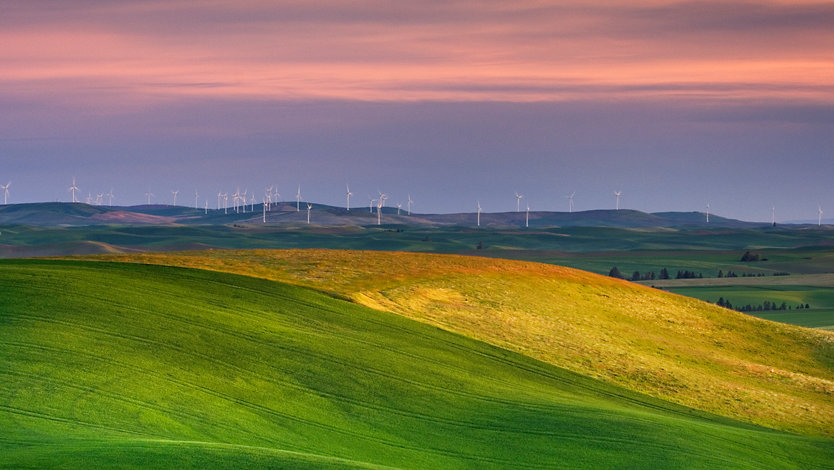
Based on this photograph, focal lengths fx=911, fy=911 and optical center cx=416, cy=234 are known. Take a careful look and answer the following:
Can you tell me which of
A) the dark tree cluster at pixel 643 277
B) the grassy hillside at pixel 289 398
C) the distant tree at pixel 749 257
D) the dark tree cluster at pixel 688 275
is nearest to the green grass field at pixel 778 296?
the dark tree cluster at pixel 643 277

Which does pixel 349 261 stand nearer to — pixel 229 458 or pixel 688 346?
pixel 688 346

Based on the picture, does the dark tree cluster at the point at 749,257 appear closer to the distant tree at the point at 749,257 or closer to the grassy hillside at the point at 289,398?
the distant tree at the point at 749,257

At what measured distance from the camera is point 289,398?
2816 centimetres

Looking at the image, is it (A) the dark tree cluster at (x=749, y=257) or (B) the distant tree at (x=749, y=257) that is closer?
(A) the dark tree cluster at (x=749, y=257)

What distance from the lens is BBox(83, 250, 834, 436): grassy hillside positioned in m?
39.4

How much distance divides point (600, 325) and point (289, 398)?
82.4 ft

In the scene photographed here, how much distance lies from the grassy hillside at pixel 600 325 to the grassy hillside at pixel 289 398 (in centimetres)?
275

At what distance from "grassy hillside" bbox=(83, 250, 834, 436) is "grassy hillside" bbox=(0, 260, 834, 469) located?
2753 millimetres

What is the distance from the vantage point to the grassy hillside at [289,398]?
76.5 feet

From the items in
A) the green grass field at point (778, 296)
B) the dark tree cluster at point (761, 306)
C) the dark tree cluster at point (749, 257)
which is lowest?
the dark tree cluster at point (761, 306)

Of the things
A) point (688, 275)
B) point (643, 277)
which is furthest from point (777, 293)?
point (688, 275)

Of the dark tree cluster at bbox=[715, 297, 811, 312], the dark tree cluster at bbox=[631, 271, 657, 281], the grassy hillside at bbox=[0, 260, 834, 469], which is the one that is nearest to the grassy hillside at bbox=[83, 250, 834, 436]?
the grassy hillside at bbox=[0, 260, 834, 469]

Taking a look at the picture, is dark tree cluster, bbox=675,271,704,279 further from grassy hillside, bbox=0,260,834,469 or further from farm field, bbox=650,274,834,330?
grassy hillside, bbox=0,260,834,469

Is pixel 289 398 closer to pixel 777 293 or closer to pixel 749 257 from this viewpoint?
pixel 777 293
